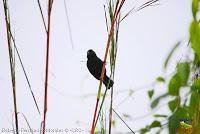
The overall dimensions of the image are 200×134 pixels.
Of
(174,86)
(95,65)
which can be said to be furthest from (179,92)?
(95,65)

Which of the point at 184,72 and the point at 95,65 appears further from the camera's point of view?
the point at 95,65

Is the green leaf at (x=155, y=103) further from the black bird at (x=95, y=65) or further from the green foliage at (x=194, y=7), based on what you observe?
the black bird at (x=95, y=65)

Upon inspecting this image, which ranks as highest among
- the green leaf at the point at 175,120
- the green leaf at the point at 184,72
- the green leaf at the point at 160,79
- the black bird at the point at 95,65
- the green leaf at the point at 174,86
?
the green leaf at the point at 184,72

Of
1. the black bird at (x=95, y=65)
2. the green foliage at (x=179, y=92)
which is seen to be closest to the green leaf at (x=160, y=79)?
the green foliage at (x=179, y=92)

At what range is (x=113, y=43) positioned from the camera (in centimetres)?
78

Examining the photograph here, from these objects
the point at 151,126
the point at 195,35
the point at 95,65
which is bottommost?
the point at 95,65

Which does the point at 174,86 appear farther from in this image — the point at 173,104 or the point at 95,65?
the point at 95,65

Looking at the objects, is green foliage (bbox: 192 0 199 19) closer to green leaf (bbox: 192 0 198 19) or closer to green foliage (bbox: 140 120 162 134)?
green leaf (bbox: 192 0 198 19)

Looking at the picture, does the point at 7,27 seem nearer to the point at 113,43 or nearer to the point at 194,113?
the point at 113,43

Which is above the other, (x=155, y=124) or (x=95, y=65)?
(x=155, y=124)

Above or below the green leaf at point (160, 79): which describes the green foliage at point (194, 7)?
above

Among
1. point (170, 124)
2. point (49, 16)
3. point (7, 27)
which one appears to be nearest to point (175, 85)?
point (170, 124)

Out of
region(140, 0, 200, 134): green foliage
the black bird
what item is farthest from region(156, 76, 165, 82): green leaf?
the black bird

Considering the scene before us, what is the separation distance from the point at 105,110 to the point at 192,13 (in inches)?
22.8
